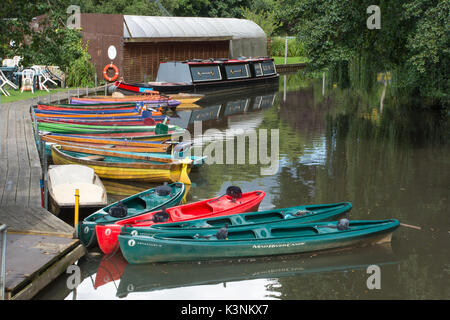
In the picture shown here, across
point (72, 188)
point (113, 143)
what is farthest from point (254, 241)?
point (113, 143)

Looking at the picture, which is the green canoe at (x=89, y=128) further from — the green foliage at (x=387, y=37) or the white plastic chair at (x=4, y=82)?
the white plastic chair at (x=4, y=82)

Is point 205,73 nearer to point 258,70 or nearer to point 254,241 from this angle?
point 258,70

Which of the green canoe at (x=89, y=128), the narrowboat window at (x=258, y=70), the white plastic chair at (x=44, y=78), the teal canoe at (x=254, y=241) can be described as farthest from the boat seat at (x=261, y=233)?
the narrowboat window at (x=258, y=70)

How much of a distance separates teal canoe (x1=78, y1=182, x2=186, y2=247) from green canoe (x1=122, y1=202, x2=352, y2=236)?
80 centimetres

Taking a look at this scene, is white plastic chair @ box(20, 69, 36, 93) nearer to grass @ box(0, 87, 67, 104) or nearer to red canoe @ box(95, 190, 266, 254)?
grass @ box(0, 87, 67, 104)

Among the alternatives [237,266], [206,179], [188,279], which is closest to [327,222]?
[237,266]

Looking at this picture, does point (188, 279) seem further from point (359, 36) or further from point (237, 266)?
point (359, 36)

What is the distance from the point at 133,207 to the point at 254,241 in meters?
3.84

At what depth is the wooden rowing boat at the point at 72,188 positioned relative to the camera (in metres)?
14.8

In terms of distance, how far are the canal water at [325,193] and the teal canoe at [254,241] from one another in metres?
0.26

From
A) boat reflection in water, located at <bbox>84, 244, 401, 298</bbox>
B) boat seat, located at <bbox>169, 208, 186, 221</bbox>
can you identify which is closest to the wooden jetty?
boat reflection in water, located at <bbox>84, 244, 401, 298</bbox>

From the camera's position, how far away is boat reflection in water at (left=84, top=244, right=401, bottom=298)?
1234 cm
